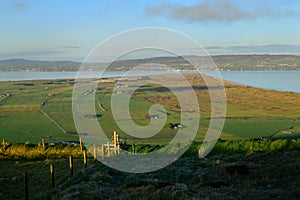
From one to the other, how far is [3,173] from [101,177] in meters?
8.90

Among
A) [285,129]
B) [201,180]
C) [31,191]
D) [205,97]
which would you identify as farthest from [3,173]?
[205,97]

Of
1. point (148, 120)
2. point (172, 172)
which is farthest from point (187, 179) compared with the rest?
point (148, 120)

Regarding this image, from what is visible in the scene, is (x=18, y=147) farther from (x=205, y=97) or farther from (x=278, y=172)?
(x=205, y=97)

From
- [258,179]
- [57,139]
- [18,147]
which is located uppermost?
[258,179]

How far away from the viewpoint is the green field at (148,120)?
57.8 metres

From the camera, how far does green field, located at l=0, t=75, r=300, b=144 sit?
57.8m

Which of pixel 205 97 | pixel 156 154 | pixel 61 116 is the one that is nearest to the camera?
pixel 156 154

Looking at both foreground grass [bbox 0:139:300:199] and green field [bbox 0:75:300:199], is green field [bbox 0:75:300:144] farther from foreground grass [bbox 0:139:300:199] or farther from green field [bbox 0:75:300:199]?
foreground grass [bbox 0:139:300:199]

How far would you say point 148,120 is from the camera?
66812 millimetres

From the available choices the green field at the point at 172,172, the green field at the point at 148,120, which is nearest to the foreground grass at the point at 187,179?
the green field at the point at 172,172

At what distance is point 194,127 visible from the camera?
58.8 metres

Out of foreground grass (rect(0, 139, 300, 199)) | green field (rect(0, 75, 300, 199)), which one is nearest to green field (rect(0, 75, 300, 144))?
green field (rect(0, 75, 300, 199))

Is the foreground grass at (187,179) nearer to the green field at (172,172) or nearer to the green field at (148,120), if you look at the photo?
the green field at (172,172)

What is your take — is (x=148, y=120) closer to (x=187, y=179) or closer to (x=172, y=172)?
(x=172, y=172)
